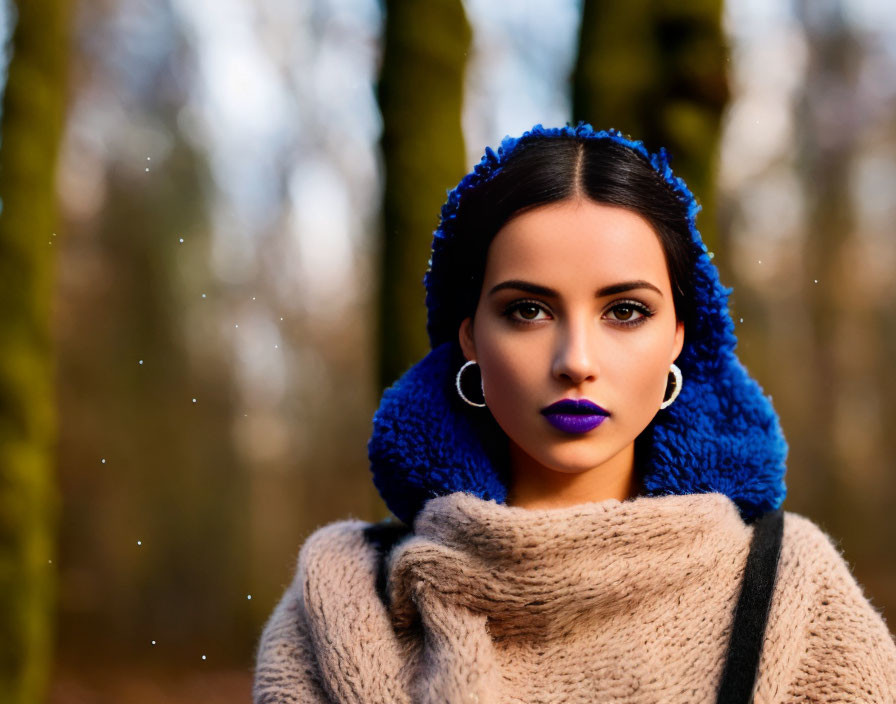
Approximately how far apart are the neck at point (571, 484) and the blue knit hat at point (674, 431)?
1.7 inches

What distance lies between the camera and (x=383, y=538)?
199 cm

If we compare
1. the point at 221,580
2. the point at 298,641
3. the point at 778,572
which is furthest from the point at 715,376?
the point at 221,580

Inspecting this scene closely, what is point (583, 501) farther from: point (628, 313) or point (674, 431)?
point (628, 313)

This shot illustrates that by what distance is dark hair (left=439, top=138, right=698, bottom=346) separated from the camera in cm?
169

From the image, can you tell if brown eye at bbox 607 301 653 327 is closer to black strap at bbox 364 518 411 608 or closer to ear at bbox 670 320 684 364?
ear at bbox 670 320 684 364

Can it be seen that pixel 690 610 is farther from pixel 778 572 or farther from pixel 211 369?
pixel 211 369

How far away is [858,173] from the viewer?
30.5 feet

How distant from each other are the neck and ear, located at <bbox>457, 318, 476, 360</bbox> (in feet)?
0.76

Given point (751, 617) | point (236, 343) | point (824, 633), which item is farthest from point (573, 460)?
point (236, 343)

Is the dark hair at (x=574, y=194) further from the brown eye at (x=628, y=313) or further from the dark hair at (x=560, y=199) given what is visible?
the brown eye at (x=628, y=313)

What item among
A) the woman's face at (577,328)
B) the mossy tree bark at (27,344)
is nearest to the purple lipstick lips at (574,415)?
the woman's face at (577,328)

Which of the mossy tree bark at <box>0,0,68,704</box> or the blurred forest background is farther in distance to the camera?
the blurred forest background

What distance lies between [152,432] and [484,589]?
9.10 meters

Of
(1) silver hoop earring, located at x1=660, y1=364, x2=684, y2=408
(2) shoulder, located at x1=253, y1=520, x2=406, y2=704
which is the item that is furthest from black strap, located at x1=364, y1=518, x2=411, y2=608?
(1) silver hoop earring, located at x1=660, y1=364, x2=684, y2=408
